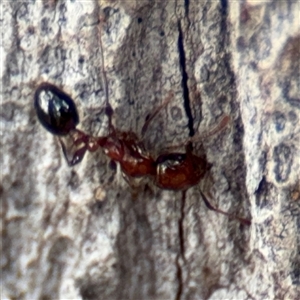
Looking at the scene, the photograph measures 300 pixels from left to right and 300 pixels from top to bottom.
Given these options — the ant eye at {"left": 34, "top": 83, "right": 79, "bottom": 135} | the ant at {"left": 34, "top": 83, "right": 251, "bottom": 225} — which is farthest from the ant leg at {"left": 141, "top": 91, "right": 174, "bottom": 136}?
the ant eye at {"left": 34, "top": 83, "right": 79, "bottom": 135}

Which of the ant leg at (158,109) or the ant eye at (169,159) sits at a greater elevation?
the ant leg at (158,109)

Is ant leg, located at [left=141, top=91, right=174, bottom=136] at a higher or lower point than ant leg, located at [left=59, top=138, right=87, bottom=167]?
higher

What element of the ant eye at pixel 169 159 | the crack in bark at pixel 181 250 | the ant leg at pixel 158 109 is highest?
the ant leg at pixel 158 109

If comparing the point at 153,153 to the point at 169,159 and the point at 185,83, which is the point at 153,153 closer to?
the point at 169,159

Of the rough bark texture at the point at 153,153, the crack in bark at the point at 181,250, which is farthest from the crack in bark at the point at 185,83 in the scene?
the crack in bark at the point at 181,250

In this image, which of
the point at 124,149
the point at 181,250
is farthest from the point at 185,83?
the point at 181,250

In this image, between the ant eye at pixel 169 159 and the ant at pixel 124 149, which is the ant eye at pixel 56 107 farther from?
the ant eye at pixel 169 159

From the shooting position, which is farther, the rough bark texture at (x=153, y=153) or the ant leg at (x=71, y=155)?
the ant leg at (x=71, y=155)

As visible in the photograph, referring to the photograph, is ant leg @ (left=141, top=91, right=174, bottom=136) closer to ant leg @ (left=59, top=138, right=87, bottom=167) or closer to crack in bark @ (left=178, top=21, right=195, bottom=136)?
crack in bark @ (left=178, top=21, right=195, bottom=136)
